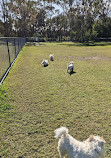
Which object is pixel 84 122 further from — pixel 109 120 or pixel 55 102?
pixel 55 102

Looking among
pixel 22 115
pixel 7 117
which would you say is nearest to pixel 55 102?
pixel 22 115

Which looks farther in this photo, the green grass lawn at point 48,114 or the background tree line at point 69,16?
the background tree line at point 69,16

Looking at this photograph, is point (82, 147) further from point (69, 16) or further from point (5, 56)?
point (69, 16)

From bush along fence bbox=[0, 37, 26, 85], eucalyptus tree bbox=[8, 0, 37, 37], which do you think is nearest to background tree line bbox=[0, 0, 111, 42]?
eucalyptus tree bbox=[8, 0, 37, 37]

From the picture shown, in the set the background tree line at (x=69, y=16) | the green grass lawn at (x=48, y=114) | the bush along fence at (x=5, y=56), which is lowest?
the green grass lawn at (x=48, y=114)

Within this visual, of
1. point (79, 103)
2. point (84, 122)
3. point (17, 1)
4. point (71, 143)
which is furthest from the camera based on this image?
point (17, 1)

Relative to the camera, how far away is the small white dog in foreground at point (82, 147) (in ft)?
5.45

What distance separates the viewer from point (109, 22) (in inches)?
1538

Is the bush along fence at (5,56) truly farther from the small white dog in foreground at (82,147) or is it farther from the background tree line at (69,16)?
the background tree line at (69,16)

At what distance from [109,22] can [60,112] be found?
4302 centimetres

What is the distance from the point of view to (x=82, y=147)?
69.0 inches

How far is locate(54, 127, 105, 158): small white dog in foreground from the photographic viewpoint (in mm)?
1660

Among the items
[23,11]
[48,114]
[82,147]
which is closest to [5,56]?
[48,114]

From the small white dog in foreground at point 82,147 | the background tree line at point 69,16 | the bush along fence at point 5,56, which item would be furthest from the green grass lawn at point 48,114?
the background tree line at point 69,16
